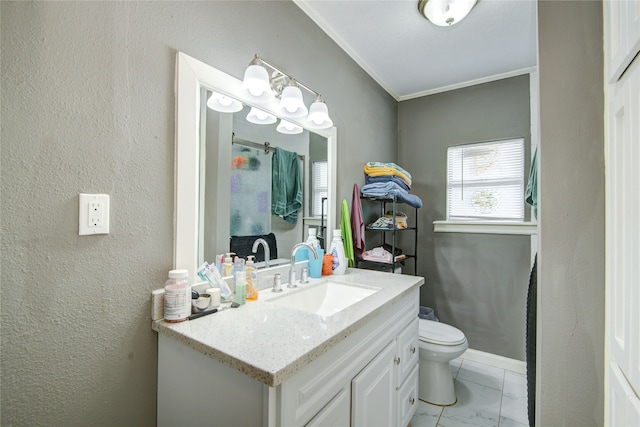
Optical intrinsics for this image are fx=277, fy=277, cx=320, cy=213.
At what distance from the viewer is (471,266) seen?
2.49 metres

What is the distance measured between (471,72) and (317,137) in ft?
5.36

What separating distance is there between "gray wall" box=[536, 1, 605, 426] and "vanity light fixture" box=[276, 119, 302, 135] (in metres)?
1.11

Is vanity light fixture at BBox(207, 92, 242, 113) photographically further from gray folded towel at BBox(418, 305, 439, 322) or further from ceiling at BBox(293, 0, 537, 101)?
gray folded towel at BBox(418, 305, 439, 322)

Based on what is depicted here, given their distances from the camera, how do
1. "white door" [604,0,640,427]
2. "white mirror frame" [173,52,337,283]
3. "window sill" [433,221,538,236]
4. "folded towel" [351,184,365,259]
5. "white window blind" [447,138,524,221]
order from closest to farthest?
1. "white door" [604,0,640,427]
2. "white mirror frame" [173,52,337,283]
3. "folded towel" [351,184,365,259]
4. "window sill" [433,221,538,236]
5. "white window blind" [447,138,524,221]

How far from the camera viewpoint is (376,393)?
1.14 m

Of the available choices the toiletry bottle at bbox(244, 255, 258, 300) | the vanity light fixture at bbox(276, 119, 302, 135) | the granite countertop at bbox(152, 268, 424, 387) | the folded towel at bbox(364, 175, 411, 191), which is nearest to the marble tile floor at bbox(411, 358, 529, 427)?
the granite countertop at bbox(152, 268, 424, 387)

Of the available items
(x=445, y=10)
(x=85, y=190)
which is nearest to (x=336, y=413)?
(x=85, y=190)

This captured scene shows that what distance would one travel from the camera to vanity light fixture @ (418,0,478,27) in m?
1.58

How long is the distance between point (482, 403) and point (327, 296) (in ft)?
4.53

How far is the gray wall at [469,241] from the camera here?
232 centimetres

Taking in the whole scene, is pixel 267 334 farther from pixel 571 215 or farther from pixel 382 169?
pixel 382 169

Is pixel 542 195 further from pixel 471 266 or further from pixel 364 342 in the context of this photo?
pixel 471 266

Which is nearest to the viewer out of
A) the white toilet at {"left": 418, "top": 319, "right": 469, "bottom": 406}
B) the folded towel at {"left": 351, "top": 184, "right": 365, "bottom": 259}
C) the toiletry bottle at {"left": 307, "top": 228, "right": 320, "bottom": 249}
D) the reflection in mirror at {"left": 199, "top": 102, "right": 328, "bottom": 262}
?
the reflection in mirror at {"left": 199, "top": 102, "right": 328, "bottom": 262}

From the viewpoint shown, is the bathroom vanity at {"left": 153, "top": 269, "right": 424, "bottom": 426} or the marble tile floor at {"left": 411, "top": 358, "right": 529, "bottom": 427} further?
the marble tile floor at {"left": 411, "top": 358, "right": 529, "bottom": 427}
